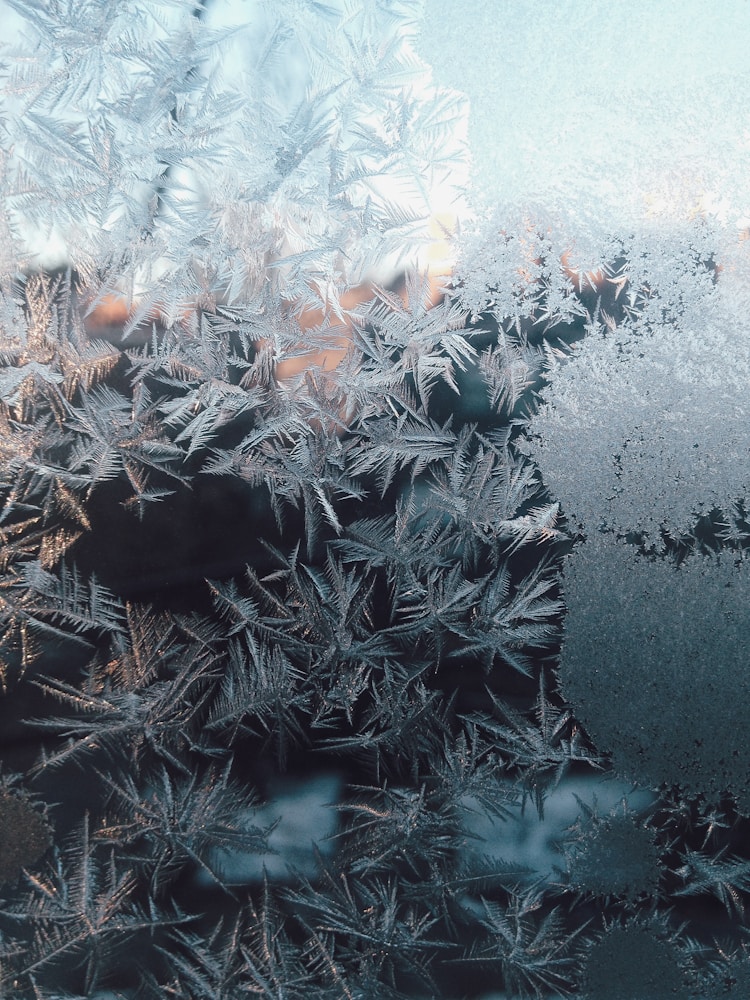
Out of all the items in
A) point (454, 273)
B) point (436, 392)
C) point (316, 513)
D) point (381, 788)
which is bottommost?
point (381, 788)

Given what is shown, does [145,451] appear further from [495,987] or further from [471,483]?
[495,987]

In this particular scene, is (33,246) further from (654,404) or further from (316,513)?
(654,404)

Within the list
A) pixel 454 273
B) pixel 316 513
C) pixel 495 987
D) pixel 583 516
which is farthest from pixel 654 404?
pixel 495 987

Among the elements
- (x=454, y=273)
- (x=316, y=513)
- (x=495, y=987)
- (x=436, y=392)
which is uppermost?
(x=454, y=273)

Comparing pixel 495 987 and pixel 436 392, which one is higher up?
pixel 436 392

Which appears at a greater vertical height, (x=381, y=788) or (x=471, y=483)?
(x=471, y=483)

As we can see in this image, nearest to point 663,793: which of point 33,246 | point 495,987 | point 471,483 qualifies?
point 495,987
